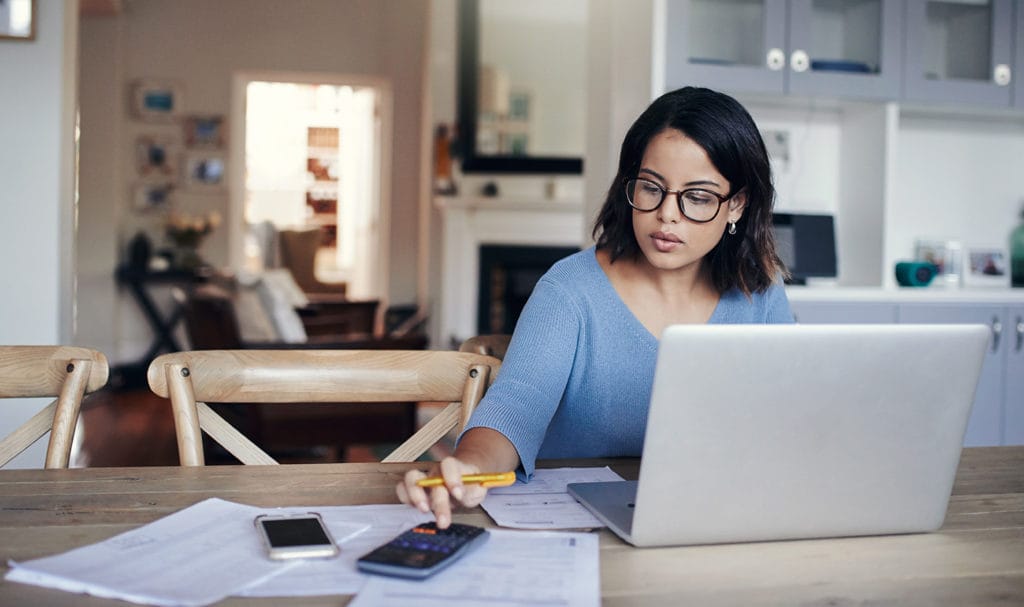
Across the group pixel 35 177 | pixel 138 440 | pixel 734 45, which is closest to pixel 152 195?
pixel 138 440

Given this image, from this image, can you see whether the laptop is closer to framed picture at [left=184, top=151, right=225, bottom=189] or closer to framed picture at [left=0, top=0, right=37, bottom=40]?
framed picture at [left=0, top=0, right=37, bottom=40]

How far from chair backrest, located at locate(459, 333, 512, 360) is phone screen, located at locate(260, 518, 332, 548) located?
28.0 inches

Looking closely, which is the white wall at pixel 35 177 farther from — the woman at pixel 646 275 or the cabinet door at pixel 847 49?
the cabinet door at pixel 847 49

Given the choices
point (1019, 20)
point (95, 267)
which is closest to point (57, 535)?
point (1019, 20)

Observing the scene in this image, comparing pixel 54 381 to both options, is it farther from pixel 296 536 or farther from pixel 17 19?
pixel 17 19

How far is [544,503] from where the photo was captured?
1.09m

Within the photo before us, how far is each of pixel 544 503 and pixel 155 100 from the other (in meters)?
6.76

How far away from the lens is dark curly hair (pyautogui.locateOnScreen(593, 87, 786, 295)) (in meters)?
1.45

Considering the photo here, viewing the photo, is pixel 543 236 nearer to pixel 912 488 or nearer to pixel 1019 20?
pixel 1019 20

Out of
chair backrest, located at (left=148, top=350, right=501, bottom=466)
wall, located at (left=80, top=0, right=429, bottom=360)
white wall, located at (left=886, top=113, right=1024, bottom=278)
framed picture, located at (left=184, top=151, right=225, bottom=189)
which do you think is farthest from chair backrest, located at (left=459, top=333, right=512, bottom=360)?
framed picture, located at (left=184, top=151, right=225, bottom=189)

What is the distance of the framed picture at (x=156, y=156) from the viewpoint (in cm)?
708

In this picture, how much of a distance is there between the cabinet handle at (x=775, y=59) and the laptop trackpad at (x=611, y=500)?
2320 millimetres

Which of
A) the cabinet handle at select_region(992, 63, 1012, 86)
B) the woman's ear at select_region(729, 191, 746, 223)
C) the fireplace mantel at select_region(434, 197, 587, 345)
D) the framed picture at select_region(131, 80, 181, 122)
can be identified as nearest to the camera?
the woman's ear at select_region(729, 191, 746, 223)

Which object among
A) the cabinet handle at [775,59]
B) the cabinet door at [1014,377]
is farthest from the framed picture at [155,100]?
the cabinet door at [1014,377]
